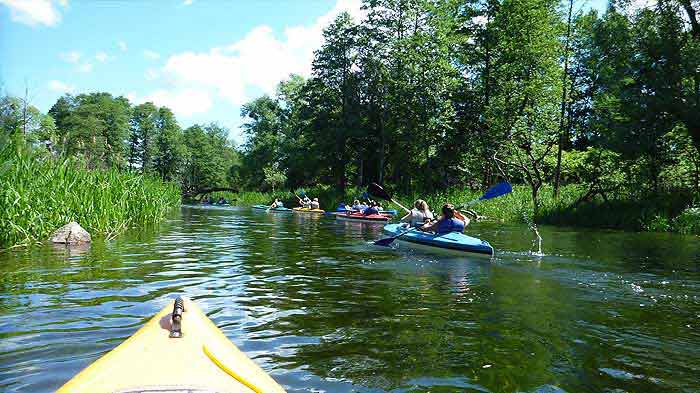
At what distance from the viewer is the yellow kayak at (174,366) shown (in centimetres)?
210

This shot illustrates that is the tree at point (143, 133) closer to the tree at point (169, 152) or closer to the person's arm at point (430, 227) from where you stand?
the tree at point (169, 152)

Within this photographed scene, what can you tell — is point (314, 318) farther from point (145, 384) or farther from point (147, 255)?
point (147, 255)

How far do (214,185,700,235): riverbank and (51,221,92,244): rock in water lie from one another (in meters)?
15.9

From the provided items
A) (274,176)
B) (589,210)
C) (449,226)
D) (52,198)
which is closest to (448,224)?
(449,226)

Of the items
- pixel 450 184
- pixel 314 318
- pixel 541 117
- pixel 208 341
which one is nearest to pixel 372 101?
pixel 450 184

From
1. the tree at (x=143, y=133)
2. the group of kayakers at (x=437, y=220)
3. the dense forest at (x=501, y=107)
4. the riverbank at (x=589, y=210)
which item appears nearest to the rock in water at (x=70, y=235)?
the dense forest at (x=501, y=107)

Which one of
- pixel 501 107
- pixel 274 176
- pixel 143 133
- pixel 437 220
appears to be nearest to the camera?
pixel 437 220

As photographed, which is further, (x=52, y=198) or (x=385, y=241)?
(x=385, y=241)

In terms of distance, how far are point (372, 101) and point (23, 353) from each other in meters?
32.8

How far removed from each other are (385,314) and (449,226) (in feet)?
18.3

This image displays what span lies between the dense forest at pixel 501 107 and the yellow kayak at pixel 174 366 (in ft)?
22.5

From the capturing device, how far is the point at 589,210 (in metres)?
20.3

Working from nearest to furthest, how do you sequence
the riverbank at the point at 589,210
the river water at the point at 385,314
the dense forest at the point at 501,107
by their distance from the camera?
1. the river water at the point at 385,314
2. the riverbank at the point at 589,210
3. the dense forest at the point at 501,107

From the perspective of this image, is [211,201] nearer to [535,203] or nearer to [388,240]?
[535,203]
